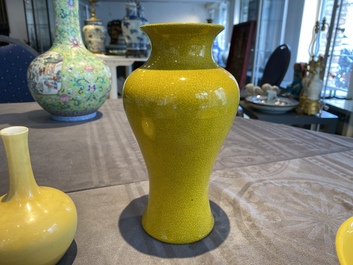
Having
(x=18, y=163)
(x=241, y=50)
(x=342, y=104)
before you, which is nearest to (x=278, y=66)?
(x=241, y=50)

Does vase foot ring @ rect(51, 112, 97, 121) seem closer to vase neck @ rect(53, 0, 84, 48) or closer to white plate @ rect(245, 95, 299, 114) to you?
vase neck @ rect(53, 0, 84, 48)

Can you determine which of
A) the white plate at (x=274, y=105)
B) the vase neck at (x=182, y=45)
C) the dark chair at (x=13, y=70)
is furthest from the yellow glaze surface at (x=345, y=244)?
the dark chair at (x=13, y=70)

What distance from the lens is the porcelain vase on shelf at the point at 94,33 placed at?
1.70m

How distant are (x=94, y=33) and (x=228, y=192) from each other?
5.11 ft

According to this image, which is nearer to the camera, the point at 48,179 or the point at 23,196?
the point at 23,196

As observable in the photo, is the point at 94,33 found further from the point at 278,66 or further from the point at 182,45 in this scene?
the point at 182,45

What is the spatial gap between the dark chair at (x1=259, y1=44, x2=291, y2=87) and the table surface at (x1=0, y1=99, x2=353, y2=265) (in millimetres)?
1131

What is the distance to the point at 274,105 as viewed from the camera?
1.35 m

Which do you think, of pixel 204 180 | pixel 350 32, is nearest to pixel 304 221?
pixel 204 180

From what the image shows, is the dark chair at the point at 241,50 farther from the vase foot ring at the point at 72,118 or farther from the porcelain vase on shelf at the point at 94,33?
the vase foot ring at the point at 72,118

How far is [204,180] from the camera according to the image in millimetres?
338

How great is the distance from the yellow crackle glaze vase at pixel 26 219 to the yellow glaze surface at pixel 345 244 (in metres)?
0.25

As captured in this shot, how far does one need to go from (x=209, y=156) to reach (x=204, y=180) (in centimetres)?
3

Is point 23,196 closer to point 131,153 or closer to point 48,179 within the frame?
point 48,179
